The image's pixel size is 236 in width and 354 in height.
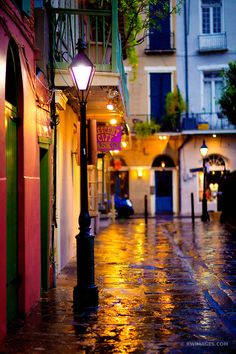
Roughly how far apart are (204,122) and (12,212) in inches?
1029

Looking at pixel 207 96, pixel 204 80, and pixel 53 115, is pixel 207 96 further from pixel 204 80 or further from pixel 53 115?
pixel 53 115

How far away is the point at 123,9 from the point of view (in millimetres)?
15703

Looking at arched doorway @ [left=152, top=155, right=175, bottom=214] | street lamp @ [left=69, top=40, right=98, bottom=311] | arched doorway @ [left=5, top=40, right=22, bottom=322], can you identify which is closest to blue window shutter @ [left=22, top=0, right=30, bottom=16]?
arched doorway @ [left=5, top=40, right=22, bottom=322]

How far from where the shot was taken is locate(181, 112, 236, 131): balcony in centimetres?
3266

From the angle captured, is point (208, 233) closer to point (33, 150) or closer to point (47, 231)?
point (47, 231)

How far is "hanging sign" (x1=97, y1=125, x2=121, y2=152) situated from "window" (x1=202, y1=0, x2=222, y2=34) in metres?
18.5

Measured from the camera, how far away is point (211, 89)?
111 feet

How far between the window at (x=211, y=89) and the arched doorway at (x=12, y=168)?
86.1ft

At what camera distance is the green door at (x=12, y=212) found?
7.48 meters

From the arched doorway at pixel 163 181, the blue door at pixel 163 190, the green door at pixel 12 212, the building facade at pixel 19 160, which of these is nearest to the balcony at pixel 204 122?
the arched doorway at pixel 163 181

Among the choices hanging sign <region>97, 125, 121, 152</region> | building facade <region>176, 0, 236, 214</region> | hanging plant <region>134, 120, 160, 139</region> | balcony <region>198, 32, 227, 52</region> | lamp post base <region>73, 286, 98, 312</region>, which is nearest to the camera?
lamp post base <region>73, 286, 98, 312</region>

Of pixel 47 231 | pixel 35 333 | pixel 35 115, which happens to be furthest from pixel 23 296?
pixel 35 115

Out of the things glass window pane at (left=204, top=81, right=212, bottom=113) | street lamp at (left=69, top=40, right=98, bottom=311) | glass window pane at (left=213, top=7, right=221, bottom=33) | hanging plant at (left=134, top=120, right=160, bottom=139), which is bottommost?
street lamp at (left=69, top=40, right=98, bottom=311)

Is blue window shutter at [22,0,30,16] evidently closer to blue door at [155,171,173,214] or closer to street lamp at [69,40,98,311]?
street lamp at [69,40,98,311]
